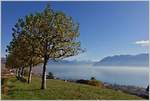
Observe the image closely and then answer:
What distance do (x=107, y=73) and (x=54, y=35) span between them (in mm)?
799

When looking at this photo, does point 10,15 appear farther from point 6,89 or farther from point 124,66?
point 124,66

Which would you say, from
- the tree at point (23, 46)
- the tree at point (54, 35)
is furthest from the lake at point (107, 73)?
the tree at point (23, 46)

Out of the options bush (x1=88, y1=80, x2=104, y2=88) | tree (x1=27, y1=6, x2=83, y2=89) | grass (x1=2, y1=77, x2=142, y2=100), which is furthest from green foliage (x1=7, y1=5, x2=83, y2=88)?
bush (x1=88, y1=80, x2=104, y2=88)

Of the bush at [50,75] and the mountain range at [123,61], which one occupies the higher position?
the mountain range at [123,61]

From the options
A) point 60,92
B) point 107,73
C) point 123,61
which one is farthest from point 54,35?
point 123,61

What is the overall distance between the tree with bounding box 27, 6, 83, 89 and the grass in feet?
0.36

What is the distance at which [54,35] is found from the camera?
5.52 meters

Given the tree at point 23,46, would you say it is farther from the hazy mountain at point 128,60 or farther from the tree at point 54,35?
the hazy mountain at point 128,60

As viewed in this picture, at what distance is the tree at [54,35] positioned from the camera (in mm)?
5403

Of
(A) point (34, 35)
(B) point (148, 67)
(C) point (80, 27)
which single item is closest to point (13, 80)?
(A) point (34, 35)

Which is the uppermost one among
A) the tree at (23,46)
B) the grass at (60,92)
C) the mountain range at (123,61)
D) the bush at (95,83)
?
the tree at (23,46)

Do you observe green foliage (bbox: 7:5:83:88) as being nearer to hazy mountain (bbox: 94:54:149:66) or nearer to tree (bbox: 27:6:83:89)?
tree (bbox: 27:6:83:89)

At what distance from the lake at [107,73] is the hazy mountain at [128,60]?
0.19 feet

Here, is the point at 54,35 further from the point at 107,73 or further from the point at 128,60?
the point at 128,60
